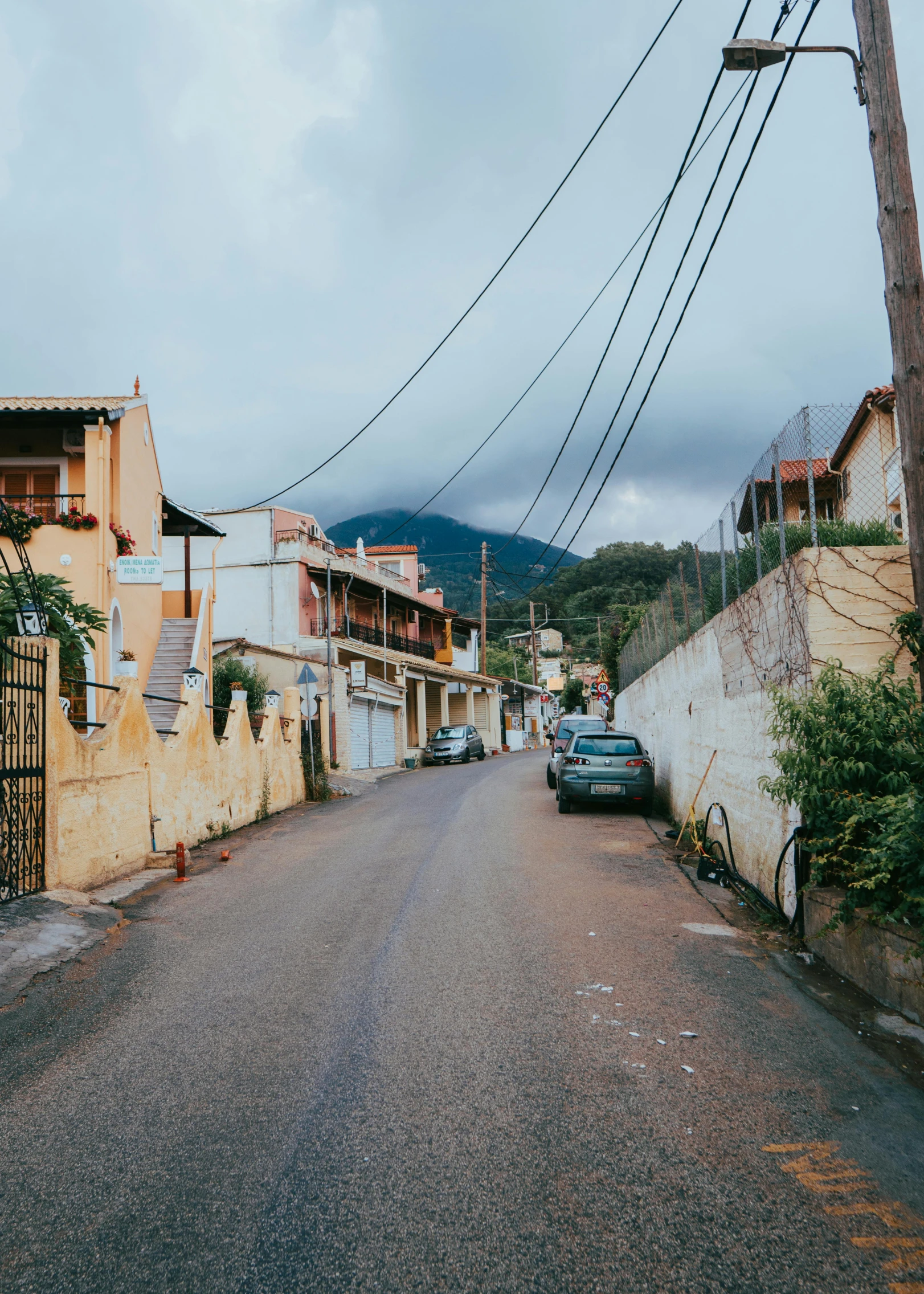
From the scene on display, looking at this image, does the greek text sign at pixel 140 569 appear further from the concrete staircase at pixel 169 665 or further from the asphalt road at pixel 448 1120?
the asphalt road at pixel 448 1120

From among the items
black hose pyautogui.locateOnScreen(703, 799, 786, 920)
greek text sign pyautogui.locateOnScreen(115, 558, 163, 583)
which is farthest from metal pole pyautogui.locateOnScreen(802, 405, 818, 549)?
greek text sign pyautogui.locateOnScreen(115, 558, 163, 583)

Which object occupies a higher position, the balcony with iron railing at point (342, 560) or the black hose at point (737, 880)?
the balcony with iron railing at point (342, 560)

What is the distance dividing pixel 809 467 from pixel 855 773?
2761mm

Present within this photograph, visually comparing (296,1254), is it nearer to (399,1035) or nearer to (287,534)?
(399,1035)

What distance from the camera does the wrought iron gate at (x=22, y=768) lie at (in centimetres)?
676

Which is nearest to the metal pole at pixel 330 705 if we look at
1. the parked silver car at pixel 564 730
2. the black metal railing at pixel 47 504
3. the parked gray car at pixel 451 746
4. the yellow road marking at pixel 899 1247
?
the parked silver car at pixel 564 730

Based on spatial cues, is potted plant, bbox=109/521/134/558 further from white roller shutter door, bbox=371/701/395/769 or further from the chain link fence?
white roller shutter door, bbox=371/701/395/769

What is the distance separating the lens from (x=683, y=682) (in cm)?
1285

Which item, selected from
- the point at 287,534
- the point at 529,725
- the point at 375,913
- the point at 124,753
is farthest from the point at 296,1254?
the point at 529,725

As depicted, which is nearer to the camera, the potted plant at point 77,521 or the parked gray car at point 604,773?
the parked gray car at point 604,773

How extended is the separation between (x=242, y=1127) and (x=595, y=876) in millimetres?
6051

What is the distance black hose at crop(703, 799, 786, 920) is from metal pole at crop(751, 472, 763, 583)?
9.17 ft

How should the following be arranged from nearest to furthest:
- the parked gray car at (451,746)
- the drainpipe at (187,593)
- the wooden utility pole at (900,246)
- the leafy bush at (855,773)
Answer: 1. the leafy bush at (855,773)
2. the wooden utility pole at (900,246)
3. the drainpipe at (187,593)
4. the parked gray car at (451,746)

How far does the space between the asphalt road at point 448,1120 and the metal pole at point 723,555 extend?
13.7 ft
